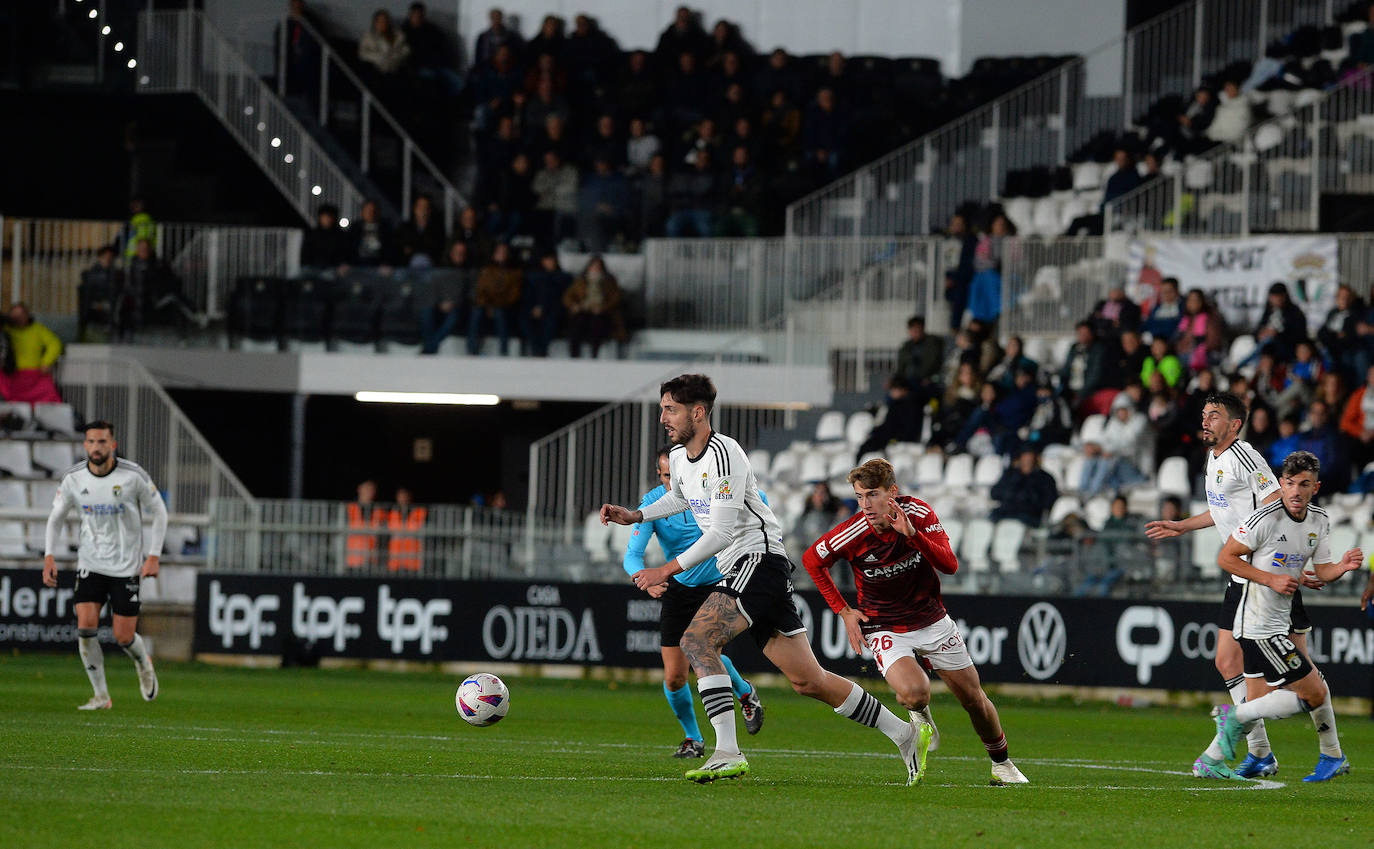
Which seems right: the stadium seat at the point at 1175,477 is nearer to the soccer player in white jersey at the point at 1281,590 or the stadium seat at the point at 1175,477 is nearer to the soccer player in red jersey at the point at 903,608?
the soccer player in white jersey at the point at 1281,590

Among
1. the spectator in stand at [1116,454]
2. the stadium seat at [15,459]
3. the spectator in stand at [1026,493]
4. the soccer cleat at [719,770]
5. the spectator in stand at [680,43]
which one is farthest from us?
the spectator in stand at [680,43]

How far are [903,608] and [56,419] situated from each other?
19714mm

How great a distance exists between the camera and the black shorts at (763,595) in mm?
10719

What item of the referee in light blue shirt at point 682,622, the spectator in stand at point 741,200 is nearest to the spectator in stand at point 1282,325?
the spectator in stand at point 741,200

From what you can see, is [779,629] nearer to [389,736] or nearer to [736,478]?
[736,478]

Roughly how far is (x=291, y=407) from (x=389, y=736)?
19.5 m

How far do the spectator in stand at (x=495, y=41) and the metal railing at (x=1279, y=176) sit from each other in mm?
11857

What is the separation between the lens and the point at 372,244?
3066 centimetres

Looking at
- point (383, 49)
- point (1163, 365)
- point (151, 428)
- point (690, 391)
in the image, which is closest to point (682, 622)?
point (690, 391)

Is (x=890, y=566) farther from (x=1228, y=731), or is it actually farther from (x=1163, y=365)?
(x=1163, y=365)

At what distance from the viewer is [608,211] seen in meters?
31.1

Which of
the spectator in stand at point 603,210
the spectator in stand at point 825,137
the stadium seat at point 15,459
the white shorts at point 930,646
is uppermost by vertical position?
the spectator in stand at point 825,137

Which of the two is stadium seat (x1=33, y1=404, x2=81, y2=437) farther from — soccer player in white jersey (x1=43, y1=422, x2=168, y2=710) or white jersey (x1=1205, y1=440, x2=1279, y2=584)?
white jersey (x1=1205, y1=440, x2=1279, y2=584)

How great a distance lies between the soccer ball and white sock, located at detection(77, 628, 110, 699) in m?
4.42
